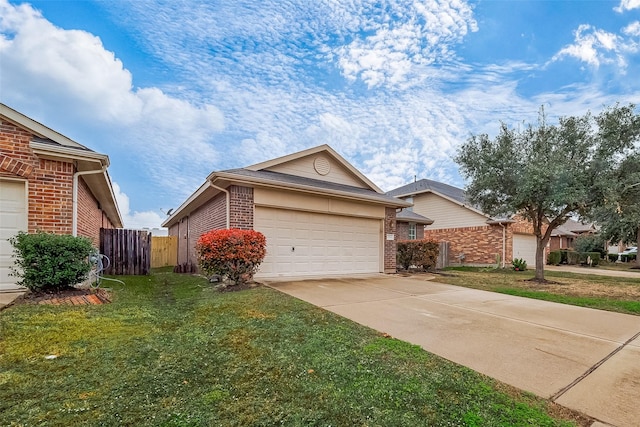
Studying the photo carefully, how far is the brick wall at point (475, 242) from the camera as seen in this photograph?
19.1 meters

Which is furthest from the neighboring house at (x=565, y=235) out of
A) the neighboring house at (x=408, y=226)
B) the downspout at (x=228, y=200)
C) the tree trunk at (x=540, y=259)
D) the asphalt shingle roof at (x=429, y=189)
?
the downspout at (x=228, y=200)

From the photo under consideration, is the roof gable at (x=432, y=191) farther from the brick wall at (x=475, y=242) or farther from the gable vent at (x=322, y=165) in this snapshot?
the gable vent at (x=322, y=165)

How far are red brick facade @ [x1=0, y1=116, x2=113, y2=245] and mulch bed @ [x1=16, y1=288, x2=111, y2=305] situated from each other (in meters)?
→ 1.46

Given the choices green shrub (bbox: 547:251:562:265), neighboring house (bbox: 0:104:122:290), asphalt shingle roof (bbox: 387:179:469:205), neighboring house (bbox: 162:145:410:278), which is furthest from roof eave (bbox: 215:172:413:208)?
green shrub (bbox: 547:251:562:265)

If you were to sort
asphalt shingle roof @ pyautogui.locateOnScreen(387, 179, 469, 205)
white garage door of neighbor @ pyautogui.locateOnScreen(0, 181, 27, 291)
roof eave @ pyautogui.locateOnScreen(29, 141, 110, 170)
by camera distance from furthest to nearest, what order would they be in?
asphalt shingle roof @ pyautogui.locateOnScreen(387, 179, 469, 205) < roof eave @ pyautogui.locateOnScreen(29, 141, 110, 170) < white garage door of neighbor @ pyautogui.locateOnScreen(0, 181, 27, 291)

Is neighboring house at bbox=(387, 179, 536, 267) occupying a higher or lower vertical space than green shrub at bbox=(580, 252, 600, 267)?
higher

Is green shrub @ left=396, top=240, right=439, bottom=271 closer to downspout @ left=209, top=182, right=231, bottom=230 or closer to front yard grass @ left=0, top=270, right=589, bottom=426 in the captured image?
downspout @ left=209, top=182, right=231, bottom=230

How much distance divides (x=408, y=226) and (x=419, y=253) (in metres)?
4.01

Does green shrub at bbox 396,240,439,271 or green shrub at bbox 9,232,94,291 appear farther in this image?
green shrub at bbox 396,240,439,271

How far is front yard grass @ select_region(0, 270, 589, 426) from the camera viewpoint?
228cm

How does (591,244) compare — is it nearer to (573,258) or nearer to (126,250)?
(573,258)

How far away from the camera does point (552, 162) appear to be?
1063 cm

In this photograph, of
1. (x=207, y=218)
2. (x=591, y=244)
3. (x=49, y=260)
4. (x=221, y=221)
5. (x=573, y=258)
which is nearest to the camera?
(x=49, y=260)

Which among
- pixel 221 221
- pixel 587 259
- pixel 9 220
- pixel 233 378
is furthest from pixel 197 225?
pixel 587 259
